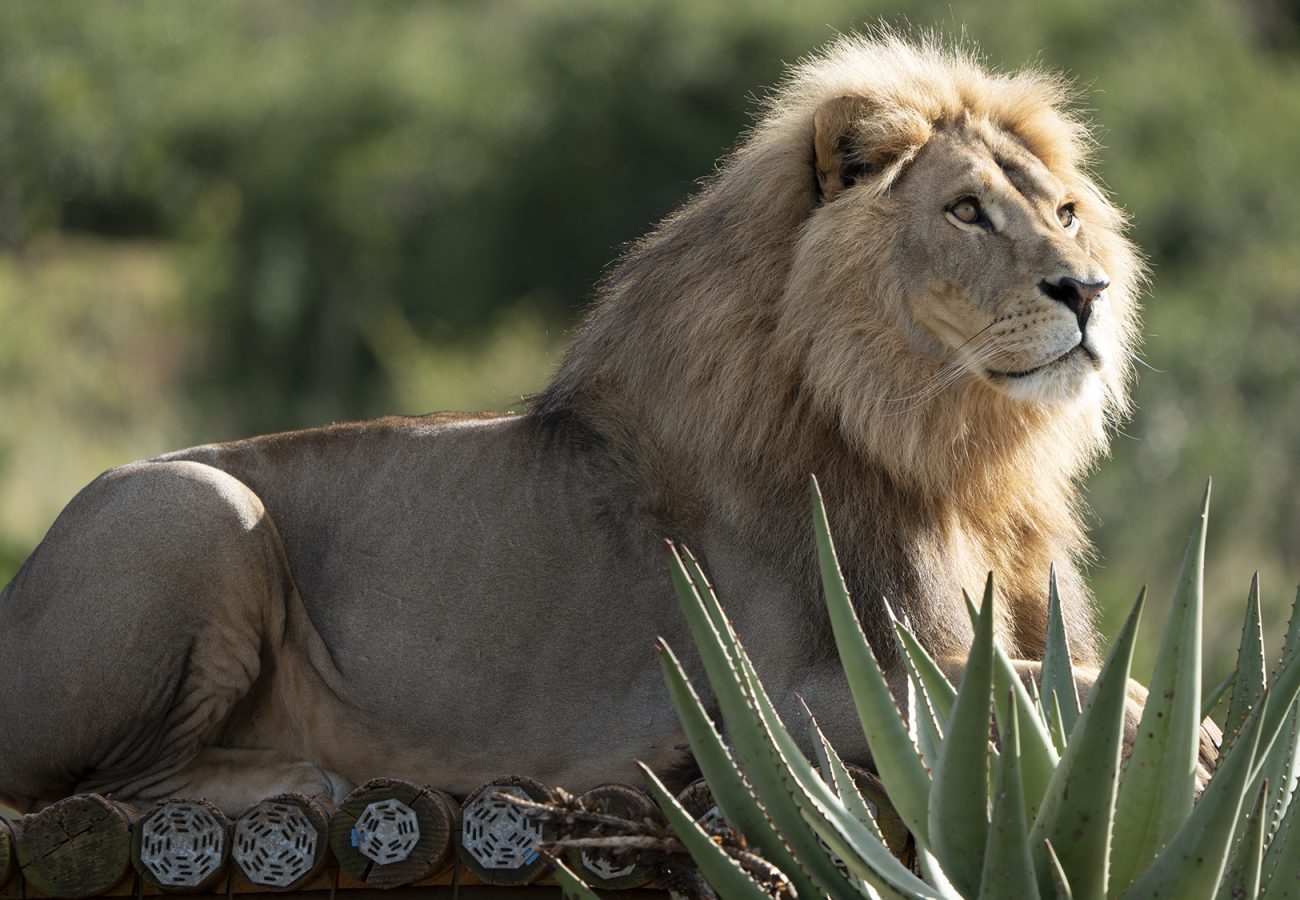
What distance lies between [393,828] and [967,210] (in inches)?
66.7

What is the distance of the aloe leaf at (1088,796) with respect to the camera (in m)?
2.39

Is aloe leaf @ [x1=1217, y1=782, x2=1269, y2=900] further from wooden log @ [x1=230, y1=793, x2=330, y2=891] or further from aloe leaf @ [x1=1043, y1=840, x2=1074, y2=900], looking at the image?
wooden log @ [x1=230, y1=793, x2=330, y2=891]

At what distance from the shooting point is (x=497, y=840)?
334 centimetres

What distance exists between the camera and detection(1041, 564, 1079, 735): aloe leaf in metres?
3.08

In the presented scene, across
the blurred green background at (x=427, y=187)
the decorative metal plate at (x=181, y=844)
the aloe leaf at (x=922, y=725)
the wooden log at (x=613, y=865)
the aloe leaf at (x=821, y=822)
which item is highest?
the aloe leaf at (x=821, y=822)

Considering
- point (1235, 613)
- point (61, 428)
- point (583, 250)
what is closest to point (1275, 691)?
point (1235, 613)

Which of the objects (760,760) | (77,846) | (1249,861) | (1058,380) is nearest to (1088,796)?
(1249,861)

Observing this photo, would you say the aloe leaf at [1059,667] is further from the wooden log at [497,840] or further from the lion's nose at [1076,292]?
the wooden log at [497,840]

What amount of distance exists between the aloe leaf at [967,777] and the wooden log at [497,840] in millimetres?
970

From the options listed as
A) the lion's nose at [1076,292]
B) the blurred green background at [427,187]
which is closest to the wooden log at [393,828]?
the lion's nose at [1076,292]

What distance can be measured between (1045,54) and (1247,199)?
308 centimetres

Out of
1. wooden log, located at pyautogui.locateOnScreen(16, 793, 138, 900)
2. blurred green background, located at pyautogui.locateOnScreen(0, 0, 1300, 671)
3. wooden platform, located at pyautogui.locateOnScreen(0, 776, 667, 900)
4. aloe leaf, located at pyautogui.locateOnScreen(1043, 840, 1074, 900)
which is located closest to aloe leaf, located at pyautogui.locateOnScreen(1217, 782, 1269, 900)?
aloe leaf, located at pyautogui.locateOnScreen(1043, 840, 1074, 900)

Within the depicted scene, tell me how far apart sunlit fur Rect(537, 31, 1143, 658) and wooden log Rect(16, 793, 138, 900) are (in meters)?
1.27

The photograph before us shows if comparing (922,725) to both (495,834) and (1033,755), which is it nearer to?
(1033,755)
